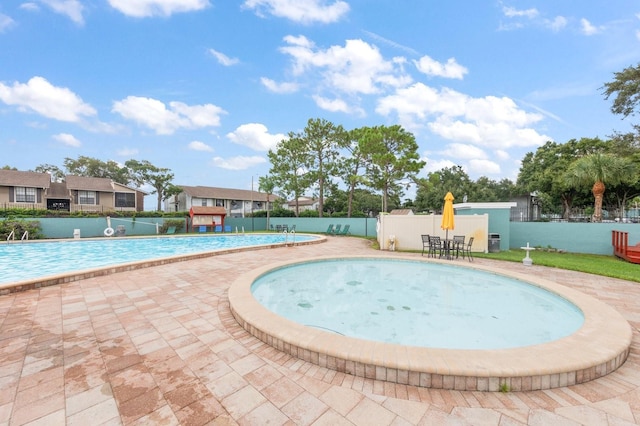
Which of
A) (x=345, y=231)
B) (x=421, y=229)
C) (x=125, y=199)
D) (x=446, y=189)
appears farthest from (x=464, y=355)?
(x=446, y=189)

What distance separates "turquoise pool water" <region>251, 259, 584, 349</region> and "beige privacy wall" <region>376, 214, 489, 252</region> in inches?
141

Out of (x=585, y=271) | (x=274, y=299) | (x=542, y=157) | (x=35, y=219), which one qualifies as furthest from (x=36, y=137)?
(x=542, y=157)

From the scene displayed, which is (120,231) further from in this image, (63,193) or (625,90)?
(625,90)

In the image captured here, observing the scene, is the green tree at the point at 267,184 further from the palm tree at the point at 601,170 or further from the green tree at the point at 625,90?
the green tree at the point at 625,90

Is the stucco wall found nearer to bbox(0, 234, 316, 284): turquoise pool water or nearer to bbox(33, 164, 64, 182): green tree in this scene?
bbox(0, 234, 316, 284): turquoise pool water

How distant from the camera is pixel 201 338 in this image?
3225 millimetres

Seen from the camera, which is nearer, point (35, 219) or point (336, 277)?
point (336, 277)

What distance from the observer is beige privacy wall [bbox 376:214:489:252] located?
10805 millimetres

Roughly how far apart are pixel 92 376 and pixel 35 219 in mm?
19759

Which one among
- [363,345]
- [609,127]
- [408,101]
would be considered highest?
[408,101]

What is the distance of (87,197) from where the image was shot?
78.0ft

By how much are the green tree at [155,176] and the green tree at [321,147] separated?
57.7ft

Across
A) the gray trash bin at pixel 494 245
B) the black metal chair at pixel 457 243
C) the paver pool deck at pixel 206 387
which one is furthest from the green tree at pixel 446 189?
the paver pool deck at pixel 206 387

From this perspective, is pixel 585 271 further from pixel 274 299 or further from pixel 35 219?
pixel 35 219
